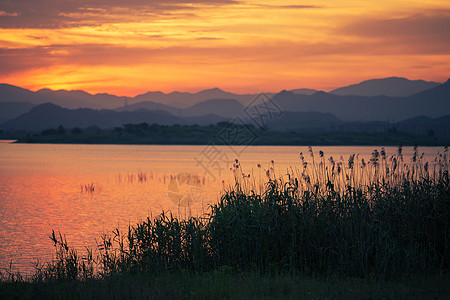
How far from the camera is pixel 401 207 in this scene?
15.0 meters

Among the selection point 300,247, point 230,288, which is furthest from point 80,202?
point 230,288

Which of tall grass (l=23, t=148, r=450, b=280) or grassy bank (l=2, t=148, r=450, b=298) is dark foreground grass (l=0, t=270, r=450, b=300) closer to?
grassy bank (l=2, t=148, r=450, b=298)

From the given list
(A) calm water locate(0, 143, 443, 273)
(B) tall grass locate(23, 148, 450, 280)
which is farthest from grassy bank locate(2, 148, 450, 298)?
(A) calm water locate(0, 143, 443, 273)

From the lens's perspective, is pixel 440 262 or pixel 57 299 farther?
pixel 440 262

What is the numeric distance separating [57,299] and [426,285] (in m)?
8.66

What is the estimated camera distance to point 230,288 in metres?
11.3

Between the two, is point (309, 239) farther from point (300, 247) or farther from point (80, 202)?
point (80, 202)

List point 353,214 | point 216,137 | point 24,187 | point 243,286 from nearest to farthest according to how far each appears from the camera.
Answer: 1. point 243,286
2. point 353,214
3. point 24,187
4. point 216,137

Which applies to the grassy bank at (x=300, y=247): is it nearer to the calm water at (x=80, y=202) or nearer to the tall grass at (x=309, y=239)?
the tall grass at (x=309, y=239)

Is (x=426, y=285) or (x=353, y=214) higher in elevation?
(x=353, y=214)

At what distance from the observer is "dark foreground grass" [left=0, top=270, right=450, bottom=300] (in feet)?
35.8

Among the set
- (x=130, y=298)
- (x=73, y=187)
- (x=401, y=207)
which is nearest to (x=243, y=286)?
(x=130, y=298)

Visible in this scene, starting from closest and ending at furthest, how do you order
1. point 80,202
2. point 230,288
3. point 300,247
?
point 230,288 < point 300,247 < point 80,202

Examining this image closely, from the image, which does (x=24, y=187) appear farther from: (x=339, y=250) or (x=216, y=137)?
A: (x=216, y=137)
